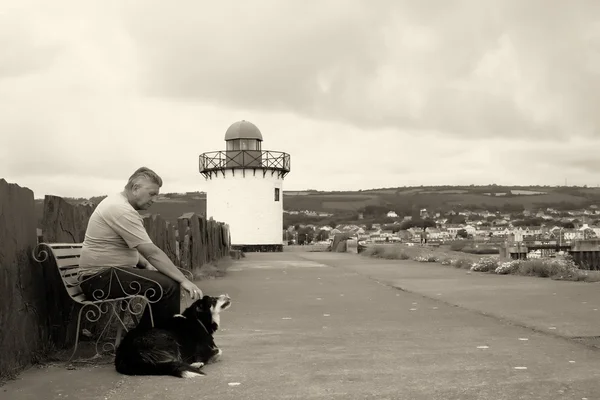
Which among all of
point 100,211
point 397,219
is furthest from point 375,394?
point 397,219

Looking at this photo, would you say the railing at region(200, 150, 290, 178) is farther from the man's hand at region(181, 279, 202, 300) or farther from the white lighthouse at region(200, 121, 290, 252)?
the man's hand at region(181, 279, 202, 300)

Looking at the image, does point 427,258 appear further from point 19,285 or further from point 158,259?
point 19,285

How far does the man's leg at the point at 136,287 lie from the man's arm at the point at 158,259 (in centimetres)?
8

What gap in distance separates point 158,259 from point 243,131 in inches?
1693

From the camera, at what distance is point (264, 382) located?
18.0 ft

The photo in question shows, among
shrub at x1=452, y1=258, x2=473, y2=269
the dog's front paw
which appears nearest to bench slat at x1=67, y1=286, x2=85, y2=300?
the dog's front paw

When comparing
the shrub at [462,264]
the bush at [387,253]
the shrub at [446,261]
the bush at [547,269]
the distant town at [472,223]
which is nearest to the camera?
the bush at [547,269]

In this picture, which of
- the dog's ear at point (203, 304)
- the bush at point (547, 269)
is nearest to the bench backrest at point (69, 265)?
the dog's ear at point (203, 304)

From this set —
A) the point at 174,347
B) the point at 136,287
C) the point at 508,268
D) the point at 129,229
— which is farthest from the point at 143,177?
the point at 508,268

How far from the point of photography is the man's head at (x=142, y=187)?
21.1 ft

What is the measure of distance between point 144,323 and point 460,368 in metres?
2.50

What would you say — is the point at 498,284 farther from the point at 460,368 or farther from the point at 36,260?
the point at 36,260

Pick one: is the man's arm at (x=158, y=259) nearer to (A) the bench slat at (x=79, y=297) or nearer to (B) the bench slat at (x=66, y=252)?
(A) the bench slat at (x=79, y=297)

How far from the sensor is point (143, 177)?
6469 millimetres
